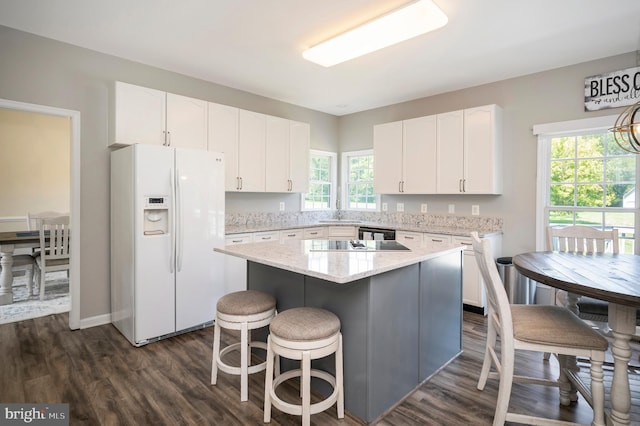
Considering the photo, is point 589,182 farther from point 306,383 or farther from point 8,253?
point 8,253

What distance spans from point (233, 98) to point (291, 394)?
3.53 meters

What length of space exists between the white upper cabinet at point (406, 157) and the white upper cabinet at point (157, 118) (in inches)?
92.6

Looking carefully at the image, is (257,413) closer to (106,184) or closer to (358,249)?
(358,249)

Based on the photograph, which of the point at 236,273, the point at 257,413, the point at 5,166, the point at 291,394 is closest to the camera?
the point at 257,413

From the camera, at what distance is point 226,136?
13.3 feet

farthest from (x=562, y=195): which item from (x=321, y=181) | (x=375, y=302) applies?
(x=321, y=181)

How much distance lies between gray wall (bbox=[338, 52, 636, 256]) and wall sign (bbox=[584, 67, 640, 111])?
5 cm

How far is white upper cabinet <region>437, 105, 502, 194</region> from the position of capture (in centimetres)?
390

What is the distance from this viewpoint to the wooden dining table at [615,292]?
161 cm

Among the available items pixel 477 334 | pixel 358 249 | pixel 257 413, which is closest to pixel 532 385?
pixel 477 334

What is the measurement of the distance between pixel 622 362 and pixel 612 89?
2822 millimetres

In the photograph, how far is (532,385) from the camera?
235 centimetres

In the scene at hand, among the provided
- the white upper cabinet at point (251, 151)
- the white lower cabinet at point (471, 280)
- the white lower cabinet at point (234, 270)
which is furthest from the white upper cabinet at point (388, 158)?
the white lower cabinet at point (234, 270)

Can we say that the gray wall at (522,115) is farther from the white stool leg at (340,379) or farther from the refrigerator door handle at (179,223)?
the refrigerator door handle at (179,223)
